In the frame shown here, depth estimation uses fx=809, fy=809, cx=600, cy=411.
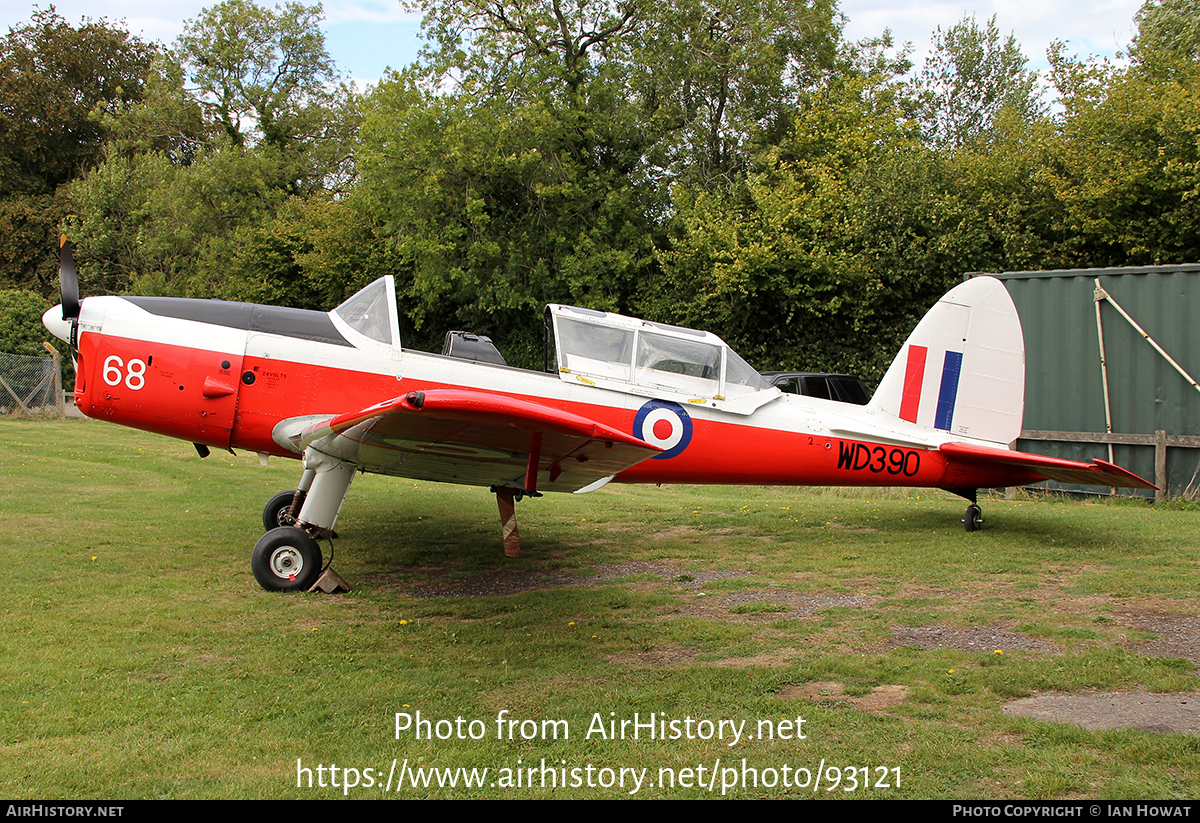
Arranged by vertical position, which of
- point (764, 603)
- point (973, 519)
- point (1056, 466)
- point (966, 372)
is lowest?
point (764, 603)

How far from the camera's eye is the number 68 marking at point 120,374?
6.43 metres

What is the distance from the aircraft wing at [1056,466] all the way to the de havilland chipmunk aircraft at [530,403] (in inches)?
1.0

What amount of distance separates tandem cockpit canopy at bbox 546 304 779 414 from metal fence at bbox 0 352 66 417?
19050mm

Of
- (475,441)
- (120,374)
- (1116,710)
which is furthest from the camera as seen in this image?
(120,374)

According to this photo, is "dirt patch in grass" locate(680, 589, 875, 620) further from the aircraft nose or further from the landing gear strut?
the aircraft nose

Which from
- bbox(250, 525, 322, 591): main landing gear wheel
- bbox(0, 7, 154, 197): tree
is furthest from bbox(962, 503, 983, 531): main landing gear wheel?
bbox(0, 7, 154, 197): tree

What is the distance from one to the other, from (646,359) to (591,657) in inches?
125

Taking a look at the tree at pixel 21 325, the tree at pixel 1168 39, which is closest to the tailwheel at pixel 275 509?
the tree at pixel 1168 39

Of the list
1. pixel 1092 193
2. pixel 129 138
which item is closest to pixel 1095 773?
pixel 1092 193

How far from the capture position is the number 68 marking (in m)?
6.43

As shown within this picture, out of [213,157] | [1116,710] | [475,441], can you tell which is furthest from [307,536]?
[213,157]

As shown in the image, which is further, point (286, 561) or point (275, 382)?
point (275, 382)

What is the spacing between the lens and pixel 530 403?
16.6ft

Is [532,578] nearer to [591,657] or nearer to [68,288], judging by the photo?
[591,657]
